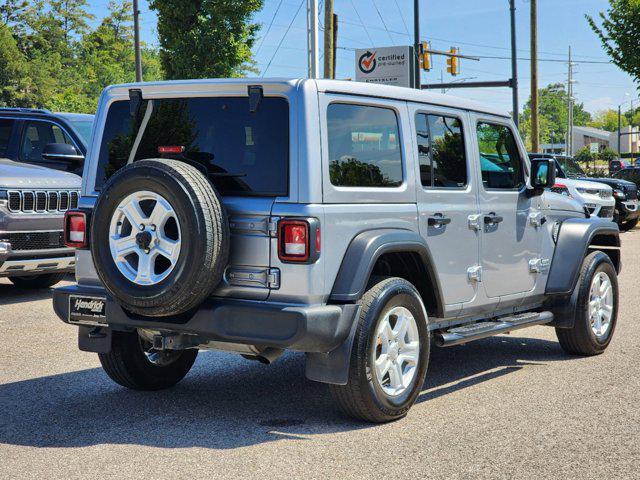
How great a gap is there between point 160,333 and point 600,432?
2579mm

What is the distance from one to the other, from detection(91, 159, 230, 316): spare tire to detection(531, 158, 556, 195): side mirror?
2.98 metres

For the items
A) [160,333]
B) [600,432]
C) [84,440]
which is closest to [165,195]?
[160,333]

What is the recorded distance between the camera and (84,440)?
5133 millimetres

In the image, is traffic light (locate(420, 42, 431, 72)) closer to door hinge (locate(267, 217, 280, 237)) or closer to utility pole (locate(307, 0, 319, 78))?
utility pole (locate(307, 0, 319, 78))

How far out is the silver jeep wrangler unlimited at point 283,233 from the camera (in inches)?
Result: 196

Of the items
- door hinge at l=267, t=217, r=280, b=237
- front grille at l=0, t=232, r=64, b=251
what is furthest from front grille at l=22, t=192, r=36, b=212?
door hinge at l=267, t=217, r=280, b=237

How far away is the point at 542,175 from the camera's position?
7.04m

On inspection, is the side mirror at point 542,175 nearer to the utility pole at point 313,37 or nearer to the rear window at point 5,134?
the rear window at point 5,134

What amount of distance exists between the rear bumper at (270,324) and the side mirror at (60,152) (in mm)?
6166

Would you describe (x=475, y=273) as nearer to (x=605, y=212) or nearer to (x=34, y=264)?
(x=34, y=264)

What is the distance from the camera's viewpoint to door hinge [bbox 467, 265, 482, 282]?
6.28 metres

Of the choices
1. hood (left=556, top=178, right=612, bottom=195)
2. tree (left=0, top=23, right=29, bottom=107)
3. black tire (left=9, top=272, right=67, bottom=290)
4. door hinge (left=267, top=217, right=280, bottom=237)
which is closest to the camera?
door hinge (left=267, top=217, right=280, bottom=237)

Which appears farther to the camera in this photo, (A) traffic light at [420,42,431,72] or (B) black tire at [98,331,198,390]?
(A) traffic light at [420,42,431,72]

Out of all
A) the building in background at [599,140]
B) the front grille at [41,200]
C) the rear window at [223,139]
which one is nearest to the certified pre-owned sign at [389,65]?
the front grille at [41,200]
